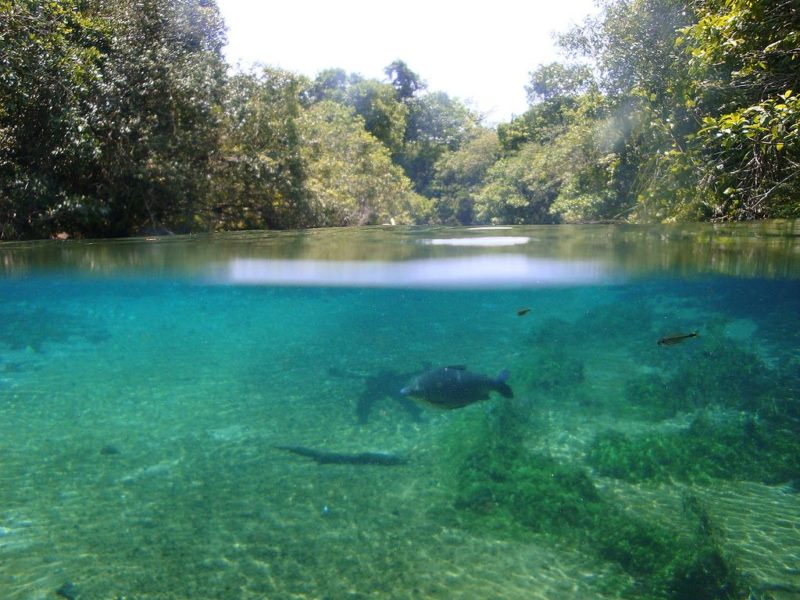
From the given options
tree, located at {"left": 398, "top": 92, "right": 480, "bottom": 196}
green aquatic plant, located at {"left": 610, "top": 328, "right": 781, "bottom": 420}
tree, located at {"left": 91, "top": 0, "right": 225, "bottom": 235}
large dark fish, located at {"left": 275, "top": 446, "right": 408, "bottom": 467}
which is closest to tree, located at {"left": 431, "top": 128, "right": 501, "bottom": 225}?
tree, located at {"left": 398, "top": 92, "right": 480, "bottom": 196}

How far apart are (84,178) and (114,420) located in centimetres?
1186

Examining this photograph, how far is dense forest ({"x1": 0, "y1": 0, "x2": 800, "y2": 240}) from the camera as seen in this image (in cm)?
1069

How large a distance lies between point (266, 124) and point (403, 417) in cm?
1690

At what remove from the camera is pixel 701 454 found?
6.98 m

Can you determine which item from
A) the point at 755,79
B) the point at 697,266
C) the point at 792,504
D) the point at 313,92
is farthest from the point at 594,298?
the point at 313,92

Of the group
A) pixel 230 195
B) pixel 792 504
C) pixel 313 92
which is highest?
pixel 313 92

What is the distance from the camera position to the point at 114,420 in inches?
296

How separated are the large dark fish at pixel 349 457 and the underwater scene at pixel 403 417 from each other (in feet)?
0.14

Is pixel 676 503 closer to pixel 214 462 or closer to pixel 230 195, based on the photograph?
pixel 214 462

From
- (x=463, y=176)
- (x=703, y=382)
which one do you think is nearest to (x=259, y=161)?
(x=703, y=382)

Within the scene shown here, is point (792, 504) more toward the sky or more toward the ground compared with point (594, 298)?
more toward the ground

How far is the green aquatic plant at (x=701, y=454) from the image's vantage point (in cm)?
625

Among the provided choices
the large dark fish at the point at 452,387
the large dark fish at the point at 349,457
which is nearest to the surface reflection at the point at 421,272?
the large dark fish at the point at 349,457

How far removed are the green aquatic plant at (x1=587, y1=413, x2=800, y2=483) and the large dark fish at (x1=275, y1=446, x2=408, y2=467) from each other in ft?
7.07
